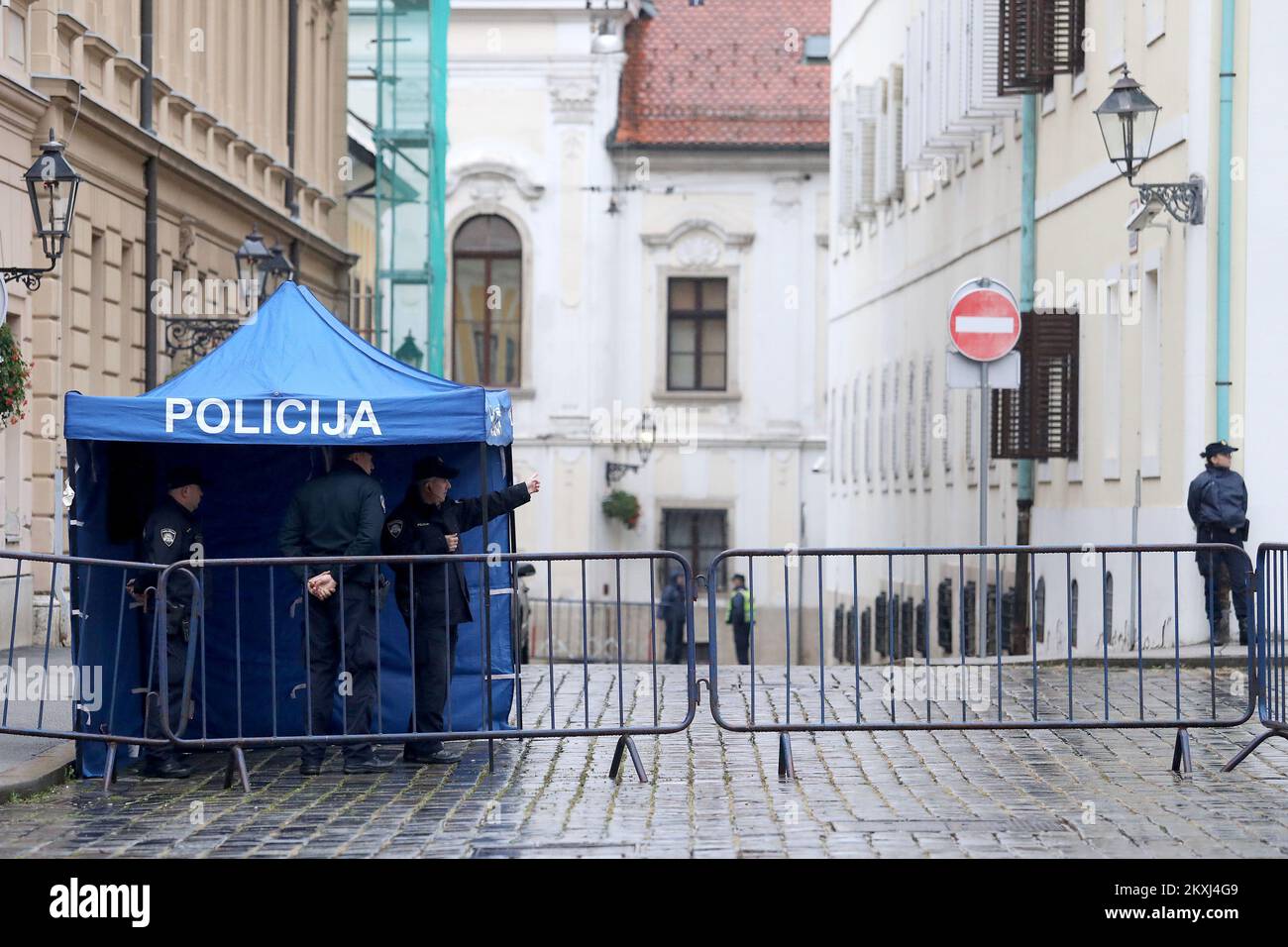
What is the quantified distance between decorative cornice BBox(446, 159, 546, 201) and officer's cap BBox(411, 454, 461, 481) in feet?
129

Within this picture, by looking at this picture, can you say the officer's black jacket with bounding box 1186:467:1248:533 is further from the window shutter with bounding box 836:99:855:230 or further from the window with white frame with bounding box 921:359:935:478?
the window shutter with bounding box 836:99:855:230

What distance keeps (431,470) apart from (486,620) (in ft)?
3.03

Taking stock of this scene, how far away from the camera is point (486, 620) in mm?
12953

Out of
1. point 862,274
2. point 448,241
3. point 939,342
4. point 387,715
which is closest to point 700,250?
point 448,241

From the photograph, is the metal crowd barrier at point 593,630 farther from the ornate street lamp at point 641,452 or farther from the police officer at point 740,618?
the ornate street lamp at point 641,452

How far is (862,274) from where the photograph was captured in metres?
44.1

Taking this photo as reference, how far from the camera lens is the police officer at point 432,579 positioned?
13.0 metres

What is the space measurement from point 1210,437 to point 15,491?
10439 millimetres

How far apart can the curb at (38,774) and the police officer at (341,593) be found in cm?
123

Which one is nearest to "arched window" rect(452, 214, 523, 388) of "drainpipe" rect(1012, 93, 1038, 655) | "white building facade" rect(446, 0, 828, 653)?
"white building facade" rect(446, 0, 828, 653)

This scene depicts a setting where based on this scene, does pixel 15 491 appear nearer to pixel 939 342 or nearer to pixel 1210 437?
pixel 1210 437

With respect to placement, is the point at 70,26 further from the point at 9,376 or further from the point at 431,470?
the point at 431,470

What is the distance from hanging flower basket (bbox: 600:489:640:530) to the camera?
169 ft
